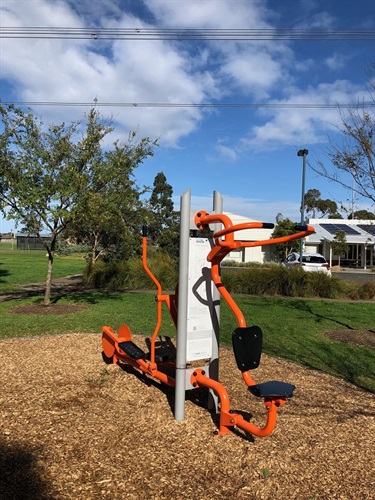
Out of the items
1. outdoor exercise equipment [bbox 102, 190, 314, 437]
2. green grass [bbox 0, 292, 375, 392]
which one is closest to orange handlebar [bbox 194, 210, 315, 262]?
outdoor exercise equipment [bbox 102, 190, 314, 437]

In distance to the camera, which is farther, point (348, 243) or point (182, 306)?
point (348, 243)

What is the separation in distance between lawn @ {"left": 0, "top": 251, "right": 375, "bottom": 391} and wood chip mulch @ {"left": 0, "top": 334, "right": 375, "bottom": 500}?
1.18m

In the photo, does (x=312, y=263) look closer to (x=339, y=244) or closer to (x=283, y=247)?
(x=339, y=244)

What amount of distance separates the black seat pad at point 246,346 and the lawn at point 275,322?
2396 mm

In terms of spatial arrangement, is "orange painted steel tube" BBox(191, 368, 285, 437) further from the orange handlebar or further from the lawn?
the lawn

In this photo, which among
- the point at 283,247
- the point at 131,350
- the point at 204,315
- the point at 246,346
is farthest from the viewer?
the point at 283,247

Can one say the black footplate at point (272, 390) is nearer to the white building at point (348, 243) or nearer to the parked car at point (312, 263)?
the parked car at point (312, 263)

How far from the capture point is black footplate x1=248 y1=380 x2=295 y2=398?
2.74m

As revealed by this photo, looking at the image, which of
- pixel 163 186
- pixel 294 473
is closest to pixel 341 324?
pixel 294 473

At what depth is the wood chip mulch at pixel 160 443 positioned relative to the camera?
2652mm

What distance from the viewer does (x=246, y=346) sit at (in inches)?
123

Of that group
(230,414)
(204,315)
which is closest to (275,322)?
(204,315)

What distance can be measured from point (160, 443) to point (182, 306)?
109 cm

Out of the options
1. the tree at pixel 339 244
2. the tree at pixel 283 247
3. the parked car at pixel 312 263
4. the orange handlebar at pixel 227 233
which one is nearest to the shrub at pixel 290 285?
the parked car at pixel 312 263
